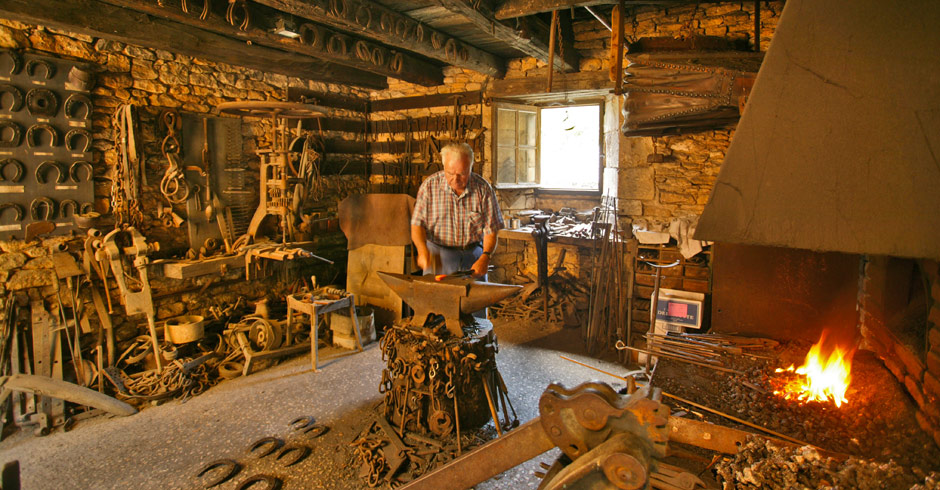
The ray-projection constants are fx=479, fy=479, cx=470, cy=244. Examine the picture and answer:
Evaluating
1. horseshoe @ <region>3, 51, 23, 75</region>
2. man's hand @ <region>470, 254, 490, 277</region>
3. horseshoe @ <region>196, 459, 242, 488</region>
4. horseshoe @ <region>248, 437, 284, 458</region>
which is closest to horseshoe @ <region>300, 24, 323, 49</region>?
horseshoe @ <region>3, 51, 23, 75</region>

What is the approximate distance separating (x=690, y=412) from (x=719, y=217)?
0.87m

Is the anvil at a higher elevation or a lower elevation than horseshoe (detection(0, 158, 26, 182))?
lower

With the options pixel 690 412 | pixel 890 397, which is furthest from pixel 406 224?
pixel 890 397

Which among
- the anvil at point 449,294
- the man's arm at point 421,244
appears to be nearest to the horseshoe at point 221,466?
the anvil at point 449,294

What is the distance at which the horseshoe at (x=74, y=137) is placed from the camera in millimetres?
3947

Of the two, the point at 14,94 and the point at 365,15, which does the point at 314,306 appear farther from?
the point at 14,94

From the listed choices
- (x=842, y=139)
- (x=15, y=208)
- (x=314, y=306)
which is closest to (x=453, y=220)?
(x=314, y=306)

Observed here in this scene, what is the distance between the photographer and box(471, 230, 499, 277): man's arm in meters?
3.59

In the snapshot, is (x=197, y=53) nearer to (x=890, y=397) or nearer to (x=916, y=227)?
(x=916, y=227)

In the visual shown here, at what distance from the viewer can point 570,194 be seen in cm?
666

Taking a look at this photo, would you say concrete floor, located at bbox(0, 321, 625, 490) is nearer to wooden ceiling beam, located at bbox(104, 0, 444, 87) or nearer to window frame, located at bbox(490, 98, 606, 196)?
window frame, located at bbox(490, 98, 606, 196)

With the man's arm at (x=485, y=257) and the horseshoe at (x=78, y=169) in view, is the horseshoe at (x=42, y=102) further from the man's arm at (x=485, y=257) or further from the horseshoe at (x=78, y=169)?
the man's arm at (x=485, y=257)

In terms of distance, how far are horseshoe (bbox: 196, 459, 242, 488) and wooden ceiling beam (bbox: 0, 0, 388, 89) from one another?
3.31 meters

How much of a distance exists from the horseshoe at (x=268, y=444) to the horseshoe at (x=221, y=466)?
0.52 ft
